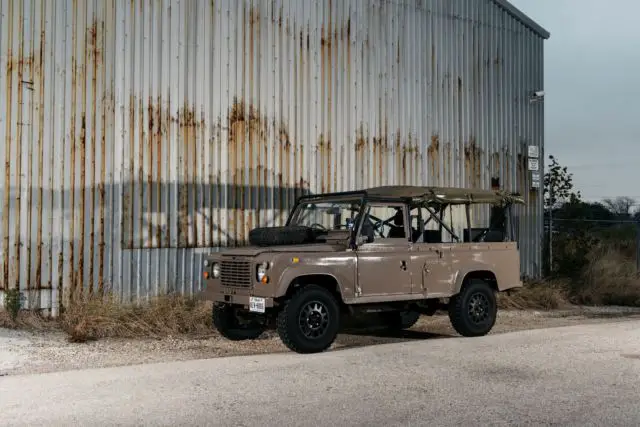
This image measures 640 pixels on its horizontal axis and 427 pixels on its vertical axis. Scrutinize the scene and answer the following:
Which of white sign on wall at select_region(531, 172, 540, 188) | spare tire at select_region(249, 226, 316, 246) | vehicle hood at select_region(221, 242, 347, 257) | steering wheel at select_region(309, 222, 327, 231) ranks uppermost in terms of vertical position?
white sign on wall at select_region(531, 172, 540, 188)

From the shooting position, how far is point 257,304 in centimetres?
905

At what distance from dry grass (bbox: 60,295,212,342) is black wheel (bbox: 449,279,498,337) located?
3749 millimetres

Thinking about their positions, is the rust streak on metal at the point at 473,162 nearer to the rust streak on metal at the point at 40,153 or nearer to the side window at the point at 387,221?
the side window at the point at 387,221

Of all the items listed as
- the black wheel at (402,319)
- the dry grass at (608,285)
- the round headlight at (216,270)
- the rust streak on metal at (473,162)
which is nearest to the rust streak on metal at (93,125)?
the round headlight at (216,270)

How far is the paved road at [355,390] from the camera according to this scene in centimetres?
604

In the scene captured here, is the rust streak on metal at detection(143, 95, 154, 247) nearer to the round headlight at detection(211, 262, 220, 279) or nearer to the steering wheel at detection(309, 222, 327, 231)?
the round headlight at detection(211, 262, 220, 279)

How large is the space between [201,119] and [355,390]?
302 inches

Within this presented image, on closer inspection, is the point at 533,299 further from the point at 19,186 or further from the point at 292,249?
the point at 19,186

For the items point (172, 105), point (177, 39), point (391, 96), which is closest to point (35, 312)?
point (172, 105)

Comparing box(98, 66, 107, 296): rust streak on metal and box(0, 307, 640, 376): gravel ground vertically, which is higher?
box(98, 66, 107, 296): rust streak on metal

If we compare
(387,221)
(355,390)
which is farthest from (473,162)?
(355,390)

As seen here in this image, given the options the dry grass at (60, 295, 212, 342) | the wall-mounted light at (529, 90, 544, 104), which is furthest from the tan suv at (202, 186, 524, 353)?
the wall-mounted light at (529, 90, 544, 104)

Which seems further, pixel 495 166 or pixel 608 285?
pixel 495 166

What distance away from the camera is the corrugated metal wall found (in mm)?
11719
